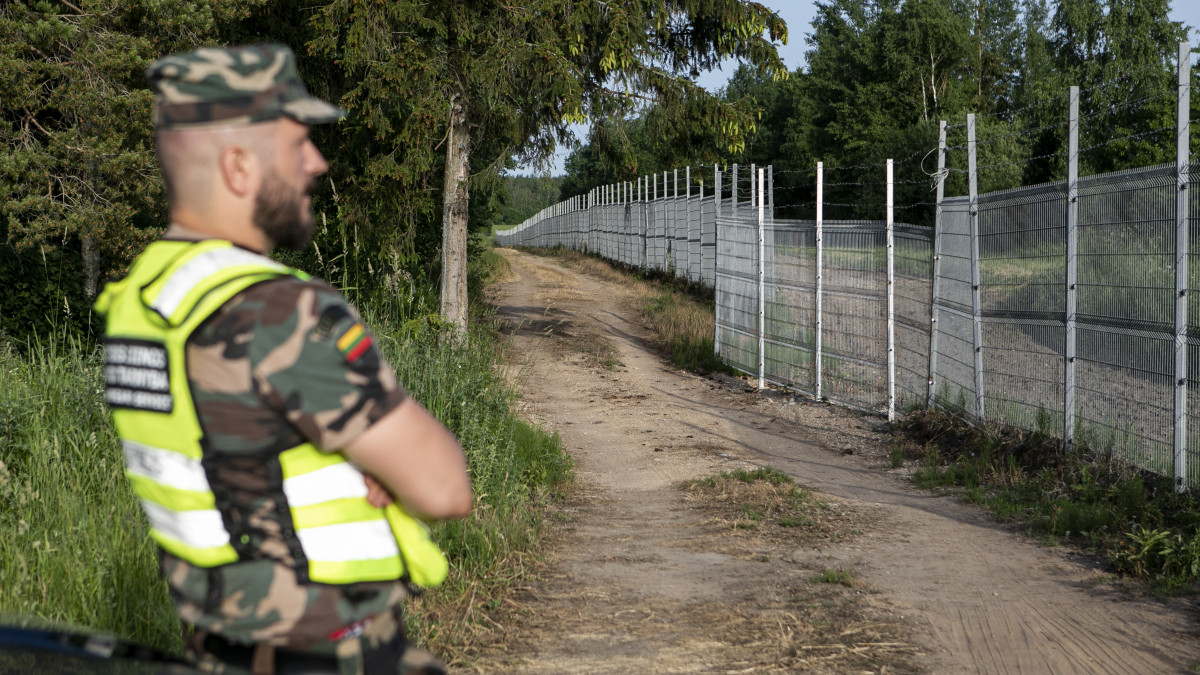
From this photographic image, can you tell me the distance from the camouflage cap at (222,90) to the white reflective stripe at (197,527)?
1.92 ft

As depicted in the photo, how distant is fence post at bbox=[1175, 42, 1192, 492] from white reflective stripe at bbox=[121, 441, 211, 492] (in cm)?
640

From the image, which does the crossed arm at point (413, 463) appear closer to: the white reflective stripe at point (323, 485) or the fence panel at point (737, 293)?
the white reflective stripe at point (323, 485)

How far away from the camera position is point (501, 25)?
42.8 feet

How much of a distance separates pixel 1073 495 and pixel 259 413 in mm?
6685

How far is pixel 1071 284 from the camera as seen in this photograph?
7.75 metres

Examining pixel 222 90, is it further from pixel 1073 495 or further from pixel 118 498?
pixel 1073 495

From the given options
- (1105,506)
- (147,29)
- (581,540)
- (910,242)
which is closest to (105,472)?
(581,540)

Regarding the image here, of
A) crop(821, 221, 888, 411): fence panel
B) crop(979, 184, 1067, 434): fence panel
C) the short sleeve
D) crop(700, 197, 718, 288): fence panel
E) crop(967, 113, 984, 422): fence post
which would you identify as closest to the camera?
the short sleeve

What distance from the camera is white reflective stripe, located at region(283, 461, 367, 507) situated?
61.8 inches

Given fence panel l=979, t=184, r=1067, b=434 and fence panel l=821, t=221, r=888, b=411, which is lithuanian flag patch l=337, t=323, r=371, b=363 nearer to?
fence panel l=979, t=184, r=1067, b=434

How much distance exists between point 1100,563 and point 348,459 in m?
5.43

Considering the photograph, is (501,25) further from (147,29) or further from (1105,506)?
(1105,506)

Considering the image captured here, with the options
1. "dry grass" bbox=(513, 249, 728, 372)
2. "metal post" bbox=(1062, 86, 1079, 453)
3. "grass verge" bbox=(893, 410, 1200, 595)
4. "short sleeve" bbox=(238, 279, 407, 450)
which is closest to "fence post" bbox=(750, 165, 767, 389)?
"dry grass" bbox=(513, 249, 728, 372)

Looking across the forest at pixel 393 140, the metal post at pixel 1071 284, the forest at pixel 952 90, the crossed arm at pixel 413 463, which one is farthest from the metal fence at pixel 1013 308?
the forest at pixel 952 90
